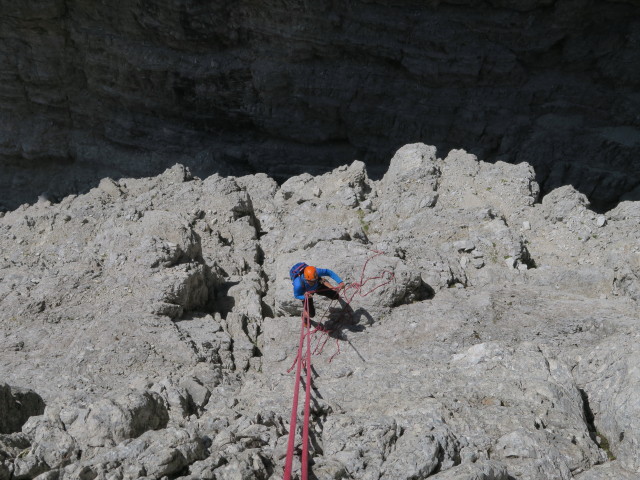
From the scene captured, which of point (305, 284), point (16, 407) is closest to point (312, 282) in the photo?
point (305, 284)

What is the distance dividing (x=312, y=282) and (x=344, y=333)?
2.98 ft

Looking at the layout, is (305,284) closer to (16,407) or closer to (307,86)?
(16,407)

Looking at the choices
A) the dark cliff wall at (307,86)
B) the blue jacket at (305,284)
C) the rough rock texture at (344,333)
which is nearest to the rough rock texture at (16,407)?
the rough rock texture at (344,333)

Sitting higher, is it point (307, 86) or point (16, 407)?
point (307, 86)

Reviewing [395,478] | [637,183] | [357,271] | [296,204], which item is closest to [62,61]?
[296,204]

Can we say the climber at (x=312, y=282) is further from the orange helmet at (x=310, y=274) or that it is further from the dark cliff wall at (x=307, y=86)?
the dark cliff wall at (x=307, y=86)

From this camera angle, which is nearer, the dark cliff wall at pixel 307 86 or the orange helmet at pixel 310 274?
the orange helmet at pixel 310 274

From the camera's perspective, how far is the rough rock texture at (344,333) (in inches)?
204

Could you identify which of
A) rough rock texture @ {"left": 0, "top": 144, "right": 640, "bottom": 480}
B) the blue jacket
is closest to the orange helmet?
the blue jacket

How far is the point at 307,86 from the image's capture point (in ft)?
71.0

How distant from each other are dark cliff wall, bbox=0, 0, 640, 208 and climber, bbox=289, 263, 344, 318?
45.2 feet

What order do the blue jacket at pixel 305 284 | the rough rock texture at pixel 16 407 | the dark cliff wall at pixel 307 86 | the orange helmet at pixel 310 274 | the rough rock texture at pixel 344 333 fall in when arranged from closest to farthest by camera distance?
1. the rough rock texture at pixel 344 333
2. the rough rock texture at pixel 16 407
3. the orange helmet at pixel 310 274
4. the blue jacket at pixel 305 284
5. the dark cliff wall at pixel 307 86

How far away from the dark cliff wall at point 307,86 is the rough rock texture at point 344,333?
368 inches

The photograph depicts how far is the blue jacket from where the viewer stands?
7930 mm
